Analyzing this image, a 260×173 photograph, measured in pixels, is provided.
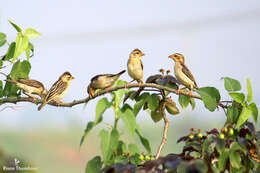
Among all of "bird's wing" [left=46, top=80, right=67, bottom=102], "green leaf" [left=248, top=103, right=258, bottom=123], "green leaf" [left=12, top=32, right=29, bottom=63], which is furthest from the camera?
"bird's wing" [left=46, top=80, right=67, bottom=102]

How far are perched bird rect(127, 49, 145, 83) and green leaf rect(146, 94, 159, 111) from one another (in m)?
1.20

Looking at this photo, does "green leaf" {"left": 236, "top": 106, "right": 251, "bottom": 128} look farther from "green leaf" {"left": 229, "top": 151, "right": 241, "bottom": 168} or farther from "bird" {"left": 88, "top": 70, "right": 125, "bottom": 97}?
"bird" {"left": 88, "top": 70, "right": 125, "bottom": 97}

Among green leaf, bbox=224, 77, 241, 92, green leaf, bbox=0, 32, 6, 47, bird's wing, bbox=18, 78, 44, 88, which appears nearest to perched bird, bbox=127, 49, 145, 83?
bird's wing, bbox=18, 78, 44, 88

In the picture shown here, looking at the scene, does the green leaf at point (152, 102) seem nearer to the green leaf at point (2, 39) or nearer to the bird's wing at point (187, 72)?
the green leaf at point (2, 39)

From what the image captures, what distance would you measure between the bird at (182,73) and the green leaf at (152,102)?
102 centimetres

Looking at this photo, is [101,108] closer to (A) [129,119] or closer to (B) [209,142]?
(A) [129,119]

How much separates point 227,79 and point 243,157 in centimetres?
40

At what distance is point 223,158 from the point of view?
4.29 ft

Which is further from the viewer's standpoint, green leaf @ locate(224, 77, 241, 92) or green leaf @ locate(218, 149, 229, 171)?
green leaf @ locate(224, 77, 241, 92)

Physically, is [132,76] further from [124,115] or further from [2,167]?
[124,115]

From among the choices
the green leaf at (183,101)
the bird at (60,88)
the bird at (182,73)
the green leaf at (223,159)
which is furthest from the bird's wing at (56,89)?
the green leaf at (223,159)

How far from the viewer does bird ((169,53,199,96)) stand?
2779mm

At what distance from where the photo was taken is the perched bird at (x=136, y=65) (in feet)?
9.57

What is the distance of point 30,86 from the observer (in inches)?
102
